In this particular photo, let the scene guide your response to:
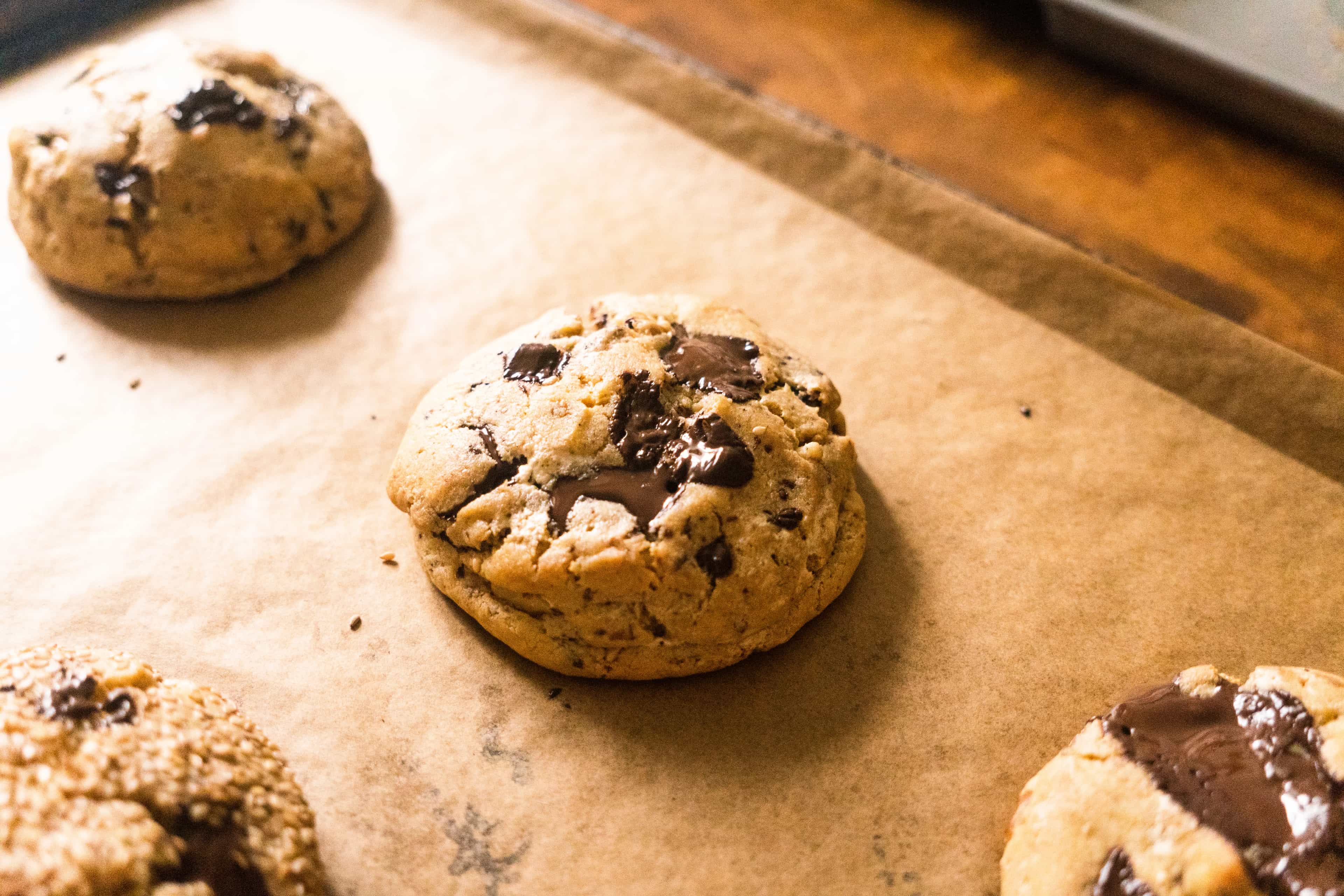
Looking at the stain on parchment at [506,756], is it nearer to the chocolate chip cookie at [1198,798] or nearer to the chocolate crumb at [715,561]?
the chocolate crumb at [715,561]

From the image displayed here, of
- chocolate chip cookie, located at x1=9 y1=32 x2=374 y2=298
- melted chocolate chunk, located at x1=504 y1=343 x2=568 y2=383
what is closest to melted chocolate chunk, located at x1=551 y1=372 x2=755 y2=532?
melted chocolate chunk, located at x1=504 y1=343 x2=568 y2=383

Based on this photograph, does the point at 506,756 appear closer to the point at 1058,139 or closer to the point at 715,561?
the point at 715,561

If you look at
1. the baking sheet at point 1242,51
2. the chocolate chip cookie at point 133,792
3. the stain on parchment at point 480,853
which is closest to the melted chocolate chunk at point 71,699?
the chocolate chip cookie at point 133,792

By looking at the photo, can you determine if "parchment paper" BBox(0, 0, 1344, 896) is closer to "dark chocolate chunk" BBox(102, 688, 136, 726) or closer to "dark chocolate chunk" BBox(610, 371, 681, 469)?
"dark chocolate chunk" BBox(102, 688, 136, 726)

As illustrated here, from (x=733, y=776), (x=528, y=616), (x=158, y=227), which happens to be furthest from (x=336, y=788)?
(x=158, y=227)

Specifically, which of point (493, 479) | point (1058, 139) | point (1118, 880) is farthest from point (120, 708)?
point (1058, 139)

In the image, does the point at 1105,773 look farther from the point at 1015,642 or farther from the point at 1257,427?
the point at 1257,427
